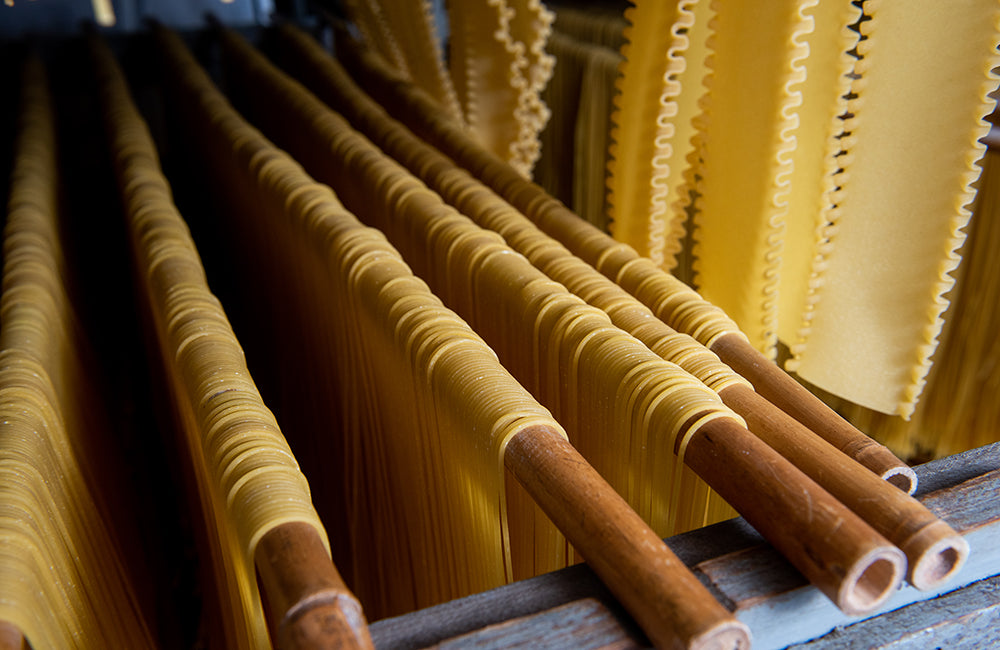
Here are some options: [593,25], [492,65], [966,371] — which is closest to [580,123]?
[593,25]

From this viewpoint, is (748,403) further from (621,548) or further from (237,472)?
(237,472)

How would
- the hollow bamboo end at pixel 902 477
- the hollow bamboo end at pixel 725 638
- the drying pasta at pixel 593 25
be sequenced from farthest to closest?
the drying pasta at pixel 593 25 < the hollow bamboo end at pixel 902 477 < the hollow bamboo end at pixel 725 638

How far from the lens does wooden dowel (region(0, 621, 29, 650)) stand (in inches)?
13.0

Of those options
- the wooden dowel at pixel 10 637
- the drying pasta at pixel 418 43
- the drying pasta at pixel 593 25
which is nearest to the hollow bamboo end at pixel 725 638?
the wooden dowel at pixel 10 637

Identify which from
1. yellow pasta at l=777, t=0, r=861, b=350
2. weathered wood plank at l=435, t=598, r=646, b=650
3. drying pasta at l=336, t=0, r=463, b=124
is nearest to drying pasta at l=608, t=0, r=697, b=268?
yellow pasta at l=777, t=0, r=861, b=350

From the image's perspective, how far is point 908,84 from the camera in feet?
2.00

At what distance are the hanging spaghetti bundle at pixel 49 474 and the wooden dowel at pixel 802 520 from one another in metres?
0.34

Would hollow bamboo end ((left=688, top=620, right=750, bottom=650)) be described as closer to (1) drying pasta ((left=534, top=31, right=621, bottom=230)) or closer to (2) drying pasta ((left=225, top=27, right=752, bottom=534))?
(2) drying pasta ((left=225, top=27, right=752, bottom=534))

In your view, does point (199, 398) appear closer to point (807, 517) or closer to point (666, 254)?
point (807, 517)

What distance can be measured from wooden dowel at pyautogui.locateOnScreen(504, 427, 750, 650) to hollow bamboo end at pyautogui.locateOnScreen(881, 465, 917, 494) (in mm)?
146

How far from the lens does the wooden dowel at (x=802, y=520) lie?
347 millimetres

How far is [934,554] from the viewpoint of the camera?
36 cm

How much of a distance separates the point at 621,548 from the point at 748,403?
0.15 metres

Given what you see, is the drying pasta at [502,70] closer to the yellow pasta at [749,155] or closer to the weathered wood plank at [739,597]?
the yellow pasta at [749,155]
